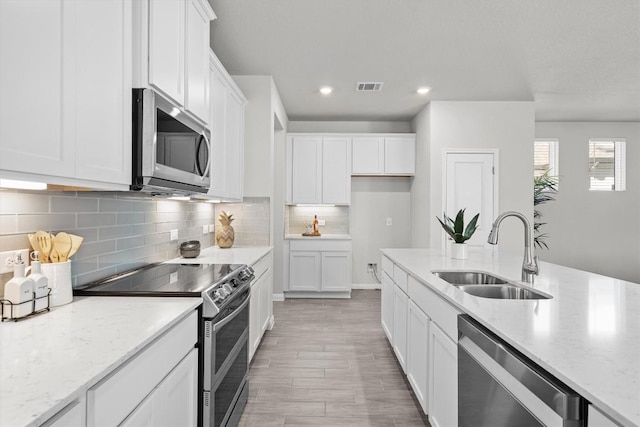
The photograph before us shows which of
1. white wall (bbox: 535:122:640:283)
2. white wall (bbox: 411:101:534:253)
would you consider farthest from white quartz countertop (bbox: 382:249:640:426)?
white wall (bbox: 535:122:640:283)

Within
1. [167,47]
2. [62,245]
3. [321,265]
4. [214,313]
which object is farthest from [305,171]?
[62,245]

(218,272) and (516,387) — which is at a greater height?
(218,272)

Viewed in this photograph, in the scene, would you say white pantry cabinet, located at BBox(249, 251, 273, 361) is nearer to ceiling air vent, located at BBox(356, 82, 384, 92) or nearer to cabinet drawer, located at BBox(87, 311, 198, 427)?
cabinet drawer, located at BBox(87, 311, 198, 427)

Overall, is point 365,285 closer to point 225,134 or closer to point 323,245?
point 323,245

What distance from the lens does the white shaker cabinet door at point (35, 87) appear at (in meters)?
0.99

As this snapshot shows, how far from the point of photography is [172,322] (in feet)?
4.38

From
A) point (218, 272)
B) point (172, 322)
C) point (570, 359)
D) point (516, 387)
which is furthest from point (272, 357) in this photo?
point (570, 359)

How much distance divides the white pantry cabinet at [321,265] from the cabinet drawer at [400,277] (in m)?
2.41

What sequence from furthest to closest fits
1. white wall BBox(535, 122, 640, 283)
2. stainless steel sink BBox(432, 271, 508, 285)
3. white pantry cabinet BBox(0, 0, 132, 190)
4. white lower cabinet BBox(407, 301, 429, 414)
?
white wall BBox(535, 122, 640, 283)
stainless steel sink BBox(432, 271, 508, 285)
white lower cabinet BBox(407, 301, 429, 414)
white pantry cabinet BBox(0, 0, 132, 190)

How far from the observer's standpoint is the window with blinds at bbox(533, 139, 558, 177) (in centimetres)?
643

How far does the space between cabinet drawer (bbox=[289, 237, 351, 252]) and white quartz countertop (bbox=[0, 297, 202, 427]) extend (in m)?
3.94

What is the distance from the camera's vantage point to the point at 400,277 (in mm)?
2908

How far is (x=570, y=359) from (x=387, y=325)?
8.63 ft

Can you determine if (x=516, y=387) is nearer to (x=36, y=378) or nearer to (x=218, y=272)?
(x=36, y=378)
